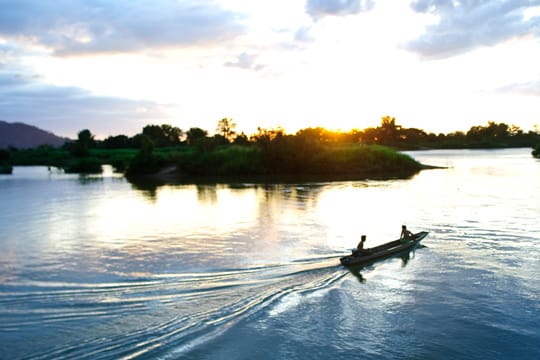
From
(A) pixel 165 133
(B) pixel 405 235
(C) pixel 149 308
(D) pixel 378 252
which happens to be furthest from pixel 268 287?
(A) pixel 165 133

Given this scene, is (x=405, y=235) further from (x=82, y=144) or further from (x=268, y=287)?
(x=82, y=144)

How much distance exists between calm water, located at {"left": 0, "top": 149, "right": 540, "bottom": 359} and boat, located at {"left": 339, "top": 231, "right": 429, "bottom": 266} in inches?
15.4

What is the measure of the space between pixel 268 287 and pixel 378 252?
5.62 metres

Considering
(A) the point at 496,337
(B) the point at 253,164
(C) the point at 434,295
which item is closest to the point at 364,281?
(C) the point at 434,295

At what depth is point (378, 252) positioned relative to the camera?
728 inches

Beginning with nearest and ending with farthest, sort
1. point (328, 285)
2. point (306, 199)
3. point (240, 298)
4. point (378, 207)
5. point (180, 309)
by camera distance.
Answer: point (180, 309), point (240, 298), point (328, 285), point (378, 207), point (306, 199)

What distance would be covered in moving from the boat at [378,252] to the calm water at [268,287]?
1.28 ft

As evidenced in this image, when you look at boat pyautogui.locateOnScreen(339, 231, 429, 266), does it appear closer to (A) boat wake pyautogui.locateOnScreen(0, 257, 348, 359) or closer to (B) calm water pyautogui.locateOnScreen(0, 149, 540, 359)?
(B) calm water pyautogui.locateOnScreen(0, 149, 540, 359)

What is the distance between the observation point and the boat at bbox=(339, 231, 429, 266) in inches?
684

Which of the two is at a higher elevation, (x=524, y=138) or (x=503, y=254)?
(x=524, y=138)

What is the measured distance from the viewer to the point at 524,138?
7411 inches

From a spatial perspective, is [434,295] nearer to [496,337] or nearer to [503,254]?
[496,337]

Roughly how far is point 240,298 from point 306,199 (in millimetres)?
24283

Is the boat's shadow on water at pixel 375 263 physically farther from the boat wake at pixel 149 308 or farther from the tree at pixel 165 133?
the tree at pixel 165 133
